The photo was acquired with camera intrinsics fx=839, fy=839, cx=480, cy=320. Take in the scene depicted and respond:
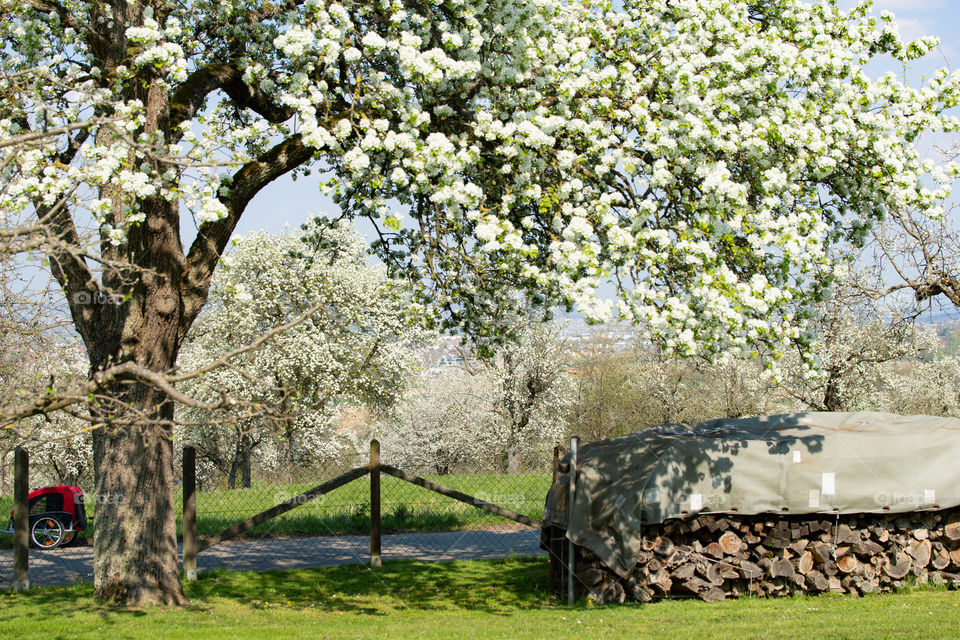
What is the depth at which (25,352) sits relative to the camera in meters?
12.6

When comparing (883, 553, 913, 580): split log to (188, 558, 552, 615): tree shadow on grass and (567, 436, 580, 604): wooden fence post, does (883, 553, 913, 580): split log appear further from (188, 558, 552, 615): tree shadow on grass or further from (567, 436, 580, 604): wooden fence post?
(188, 558, 552, 615): tree shadow on grass

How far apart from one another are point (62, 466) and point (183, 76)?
116 feet

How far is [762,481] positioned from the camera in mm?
10898

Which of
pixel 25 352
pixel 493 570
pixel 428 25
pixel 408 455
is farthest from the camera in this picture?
pixel 408 455

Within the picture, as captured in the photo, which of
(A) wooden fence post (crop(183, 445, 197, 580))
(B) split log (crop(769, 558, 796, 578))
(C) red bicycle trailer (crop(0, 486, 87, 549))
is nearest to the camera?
(B) split log (crop(769, 558, 796, 578))

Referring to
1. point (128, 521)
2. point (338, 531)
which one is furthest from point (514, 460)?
point (128, 521)

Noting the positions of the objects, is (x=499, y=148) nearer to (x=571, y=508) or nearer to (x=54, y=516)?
(x=571, y=508)

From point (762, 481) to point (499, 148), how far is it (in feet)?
18.0

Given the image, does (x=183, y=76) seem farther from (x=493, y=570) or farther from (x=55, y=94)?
(x=493, y=570)

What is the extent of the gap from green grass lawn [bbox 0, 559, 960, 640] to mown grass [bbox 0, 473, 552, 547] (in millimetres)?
5021

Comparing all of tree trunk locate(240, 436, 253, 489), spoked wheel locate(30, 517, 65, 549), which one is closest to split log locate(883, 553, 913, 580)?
spoked wheel locate(30, 517, 65, 549)

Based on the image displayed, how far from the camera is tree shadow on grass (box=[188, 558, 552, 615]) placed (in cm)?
1121

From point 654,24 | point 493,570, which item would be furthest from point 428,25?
point 493,570

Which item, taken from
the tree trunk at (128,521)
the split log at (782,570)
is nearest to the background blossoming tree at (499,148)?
the tree trunk at (128,521)
